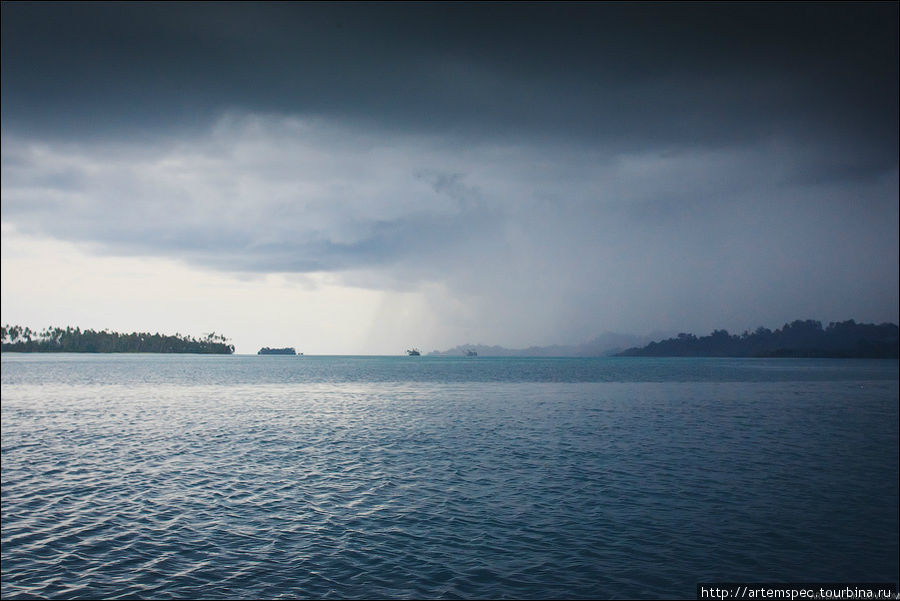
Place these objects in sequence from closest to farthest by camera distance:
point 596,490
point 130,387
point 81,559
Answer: point 81,559 → point 596,490 → point 130,387

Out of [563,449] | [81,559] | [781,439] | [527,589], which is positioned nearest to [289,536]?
[81,559]

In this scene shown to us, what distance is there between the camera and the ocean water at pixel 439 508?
787 inches

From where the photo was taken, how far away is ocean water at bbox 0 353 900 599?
20.0 m

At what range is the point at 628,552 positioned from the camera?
22.6 meters

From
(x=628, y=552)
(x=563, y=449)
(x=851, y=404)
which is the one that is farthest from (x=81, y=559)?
(x=851, y=404)

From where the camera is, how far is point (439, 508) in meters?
28.9

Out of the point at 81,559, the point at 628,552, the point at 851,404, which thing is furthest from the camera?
the point at 851,404

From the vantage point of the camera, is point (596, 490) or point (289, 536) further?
point (596, 490)

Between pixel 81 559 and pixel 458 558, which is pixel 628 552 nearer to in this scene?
pixel 458 558

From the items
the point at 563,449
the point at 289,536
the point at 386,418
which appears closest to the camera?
the point at 289,536

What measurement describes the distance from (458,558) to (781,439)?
148 feet

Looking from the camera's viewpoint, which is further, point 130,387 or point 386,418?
point 130,387

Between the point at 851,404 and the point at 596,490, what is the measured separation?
79397mm

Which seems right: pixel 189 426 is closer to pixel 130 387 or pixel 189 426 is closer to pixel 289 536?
pixel 289 536
